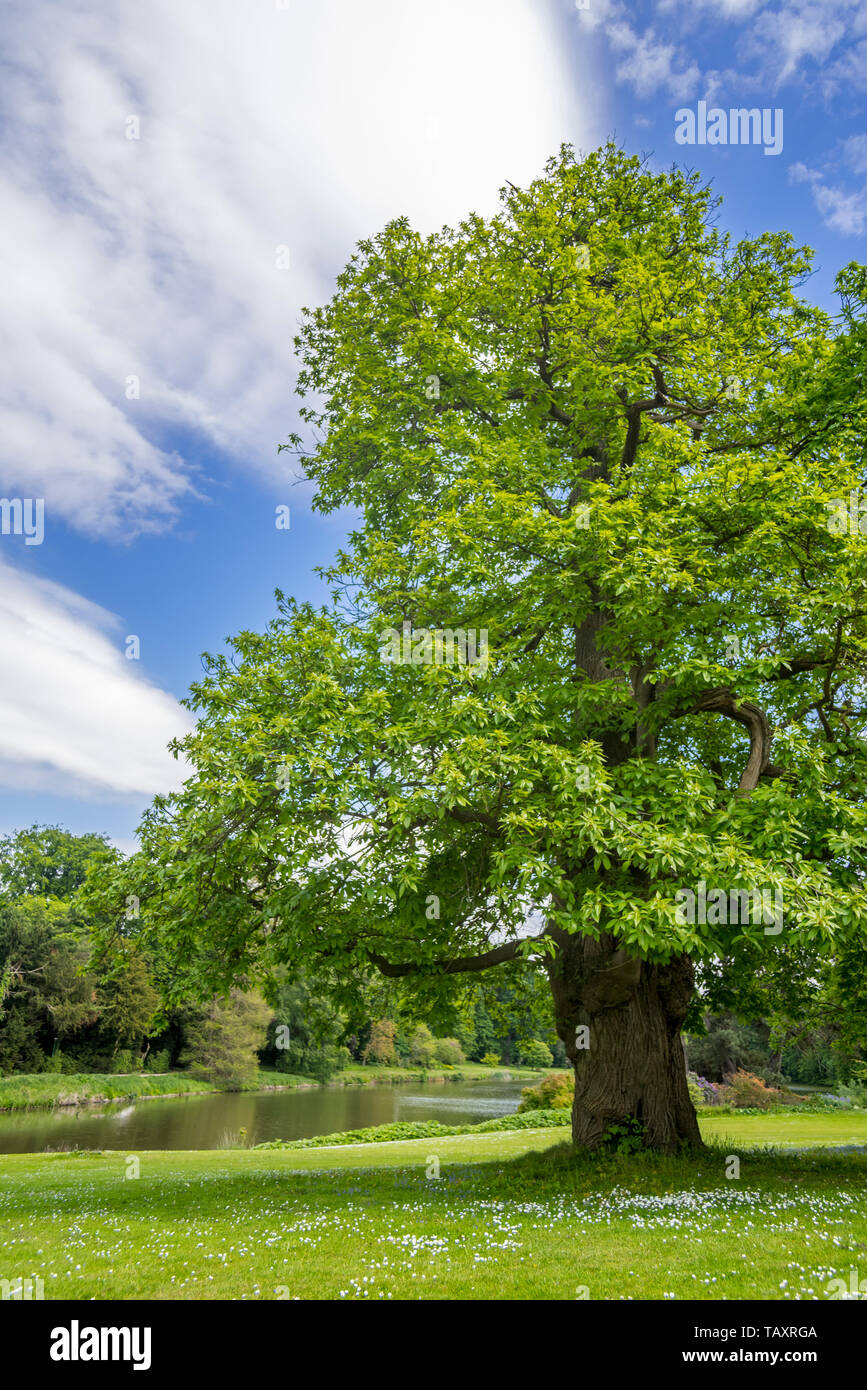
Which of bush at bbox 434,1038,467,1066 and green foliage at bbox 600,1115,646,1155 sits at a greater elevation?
green foliage at bbox 600,1115,646,1155

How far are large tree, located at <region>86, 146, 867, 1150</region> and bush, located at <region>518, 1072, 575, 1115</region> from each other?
60.8ft

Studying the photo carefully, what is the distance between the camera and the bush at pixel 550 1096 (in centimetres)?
2975

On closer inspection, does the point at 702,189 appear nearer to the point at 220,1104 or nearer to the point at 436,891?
the point at 436,891

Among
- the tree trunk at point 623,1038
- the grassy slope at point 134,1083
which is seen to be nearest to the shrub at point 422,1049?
the grassy slope at point 134,1083

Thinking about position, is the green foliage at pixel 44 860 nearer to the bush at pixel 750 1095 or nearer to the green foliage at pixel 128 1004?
the green foliage at pixel 128 1004

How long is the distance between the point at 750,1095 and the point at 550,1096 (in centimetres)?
744

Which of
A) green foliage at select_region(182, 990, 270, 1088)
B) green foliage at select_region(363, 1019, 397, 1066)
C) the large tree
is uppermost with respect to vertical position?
the large tree

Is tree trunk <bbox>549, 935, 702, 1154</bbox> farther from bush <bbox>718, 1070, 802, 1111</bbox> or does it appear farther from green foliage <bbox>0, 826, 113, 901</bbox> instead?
green foliage <bbox>0, 826, 113, 901</bbox>

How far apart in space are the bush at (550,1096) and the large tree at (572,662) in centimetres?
1855

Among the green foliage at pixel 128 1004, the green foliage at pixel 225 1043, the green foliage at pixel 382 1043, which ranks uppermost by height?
the green foliage at pixel 128 1004

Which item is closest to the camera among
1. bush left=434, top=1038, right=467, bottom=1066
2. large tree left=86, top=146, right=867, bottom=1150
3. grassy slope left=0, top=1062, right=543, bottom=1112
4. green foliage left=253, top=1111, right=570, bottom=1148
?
large tree left=86, top=146, right=867, bottom=1150

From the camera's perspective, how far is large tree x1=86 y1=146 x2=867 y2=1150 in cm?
861

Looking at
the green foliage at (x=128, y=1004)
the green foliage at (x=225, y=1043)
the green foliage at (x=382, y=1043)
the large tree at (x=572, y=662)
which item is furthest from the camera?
the green foliage at (x=382, y=1043)

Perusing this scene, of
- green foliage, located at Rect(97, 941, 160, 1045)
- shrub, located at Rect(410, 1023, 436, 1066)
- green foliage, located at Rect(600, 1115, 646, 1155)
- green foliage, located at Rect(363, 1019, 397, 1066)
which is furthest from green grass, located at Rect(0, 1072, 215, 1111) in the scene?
green foliage, located at Rect(600, 1115, 646, 1155)
